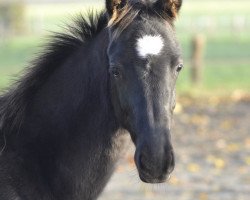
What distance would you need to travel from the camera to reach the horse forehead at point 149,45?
3.87 m

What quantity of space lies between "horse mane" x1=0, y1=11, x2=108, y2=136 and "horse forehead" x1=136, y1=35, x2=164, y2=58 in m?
0.57

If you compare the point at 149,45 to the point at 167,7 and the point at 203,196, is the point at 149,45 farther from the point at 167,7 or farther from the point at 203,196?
the point at 203,196

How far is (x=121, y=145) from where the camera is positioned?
4.36m

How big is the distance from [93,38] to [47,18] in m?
30.3

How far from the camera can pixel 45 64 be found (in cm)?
440

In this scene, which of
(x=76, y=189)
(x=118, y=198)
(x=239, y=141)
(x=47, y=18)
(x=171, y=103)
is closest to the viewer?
(x=171, y=103)

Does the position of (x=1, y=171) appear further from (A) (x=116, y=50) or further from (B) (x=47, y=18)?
(B) (x=47, y=18)

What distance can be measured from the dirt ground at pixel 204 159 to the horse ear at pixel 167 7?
2.67 m

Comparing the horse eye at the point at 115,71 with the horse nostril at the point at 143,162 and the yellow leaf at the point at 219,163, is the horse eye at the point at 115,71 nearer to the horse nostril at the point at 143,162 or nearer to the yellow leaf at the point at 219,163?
the horse nostril at the point at 143,162

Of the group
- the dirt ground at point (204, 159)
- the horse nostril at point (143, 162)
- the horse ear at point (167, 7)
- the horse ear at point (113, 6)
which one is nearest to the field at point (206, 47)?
the horse ear at point (113, 6)

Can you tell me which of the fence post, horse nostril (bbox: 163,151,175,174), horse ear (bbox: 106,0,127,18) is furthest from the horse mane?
the fence post

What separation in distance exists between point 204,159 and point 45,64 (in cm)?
571

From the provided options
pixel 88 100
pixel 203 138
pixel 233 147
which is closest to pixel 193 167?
pixel 233 147

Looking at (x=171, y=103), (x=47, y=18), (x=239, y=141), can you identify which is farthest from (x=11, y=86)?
(x=47, y=18)
